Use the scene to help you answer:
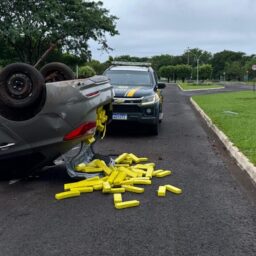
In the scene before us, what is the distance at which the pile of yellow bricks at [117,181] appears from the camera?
19.2 feet

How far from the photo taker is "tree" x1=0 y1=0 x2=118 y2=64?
28.8 m

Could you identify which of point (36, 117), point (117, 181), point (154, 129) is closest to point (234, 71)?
point (154, 129)

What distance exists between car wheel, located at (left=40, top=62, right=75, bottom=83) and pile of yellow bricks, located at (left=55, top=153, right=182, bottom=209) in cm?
147

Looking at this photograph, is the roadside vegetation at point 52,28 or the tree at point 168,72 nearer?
the roadside vegetation at point 52,28

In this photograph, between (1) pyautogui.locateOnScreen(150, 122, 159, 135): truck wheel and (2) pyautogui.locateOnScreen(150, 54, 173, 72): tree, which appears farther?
(2) pyautogui.locateOnScreen(150, 54, 173, 72): tree

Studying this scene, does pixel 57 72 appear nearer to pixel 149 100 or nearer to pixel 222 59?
pixel 149 100

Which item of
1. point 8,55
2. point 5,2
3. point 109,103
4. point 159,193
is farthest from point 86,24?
point 159,193

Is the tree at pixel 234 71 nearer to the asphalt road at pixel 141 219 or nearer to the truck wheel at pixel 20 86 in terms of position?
the asphalt road at pixel 141 219

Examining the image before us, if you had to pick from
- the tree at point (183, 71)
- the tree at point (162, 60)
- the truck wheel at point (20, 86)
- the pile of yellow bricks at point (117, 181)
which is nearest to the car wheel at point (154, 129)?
the pile of yellow bricks at point (117, 181)

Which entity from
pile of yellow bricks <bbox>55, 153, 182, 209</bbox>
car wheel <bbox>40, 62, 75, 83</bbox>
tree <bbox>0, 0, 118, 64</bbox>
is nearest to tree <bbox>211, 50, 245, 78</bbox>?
tree <bbox>0, 0, 118, 64</bbox>

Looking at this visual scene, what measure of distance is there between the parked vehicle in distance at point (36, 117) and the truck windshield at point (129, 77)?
6.21 m

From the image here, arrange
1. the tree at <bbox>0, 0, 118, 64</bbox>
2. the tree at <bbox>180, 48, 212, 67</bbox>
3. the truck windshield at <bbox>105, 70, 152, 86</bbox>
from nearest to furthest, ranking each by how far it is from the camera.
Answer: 1. the truck windshield at <bbox>105, 70, 152, 86</bbox>
2. the tree at <bbox>0, 0, 118, 64</bbox>
3. the tree at <bbox>180, 48, 212, 67</bbox>

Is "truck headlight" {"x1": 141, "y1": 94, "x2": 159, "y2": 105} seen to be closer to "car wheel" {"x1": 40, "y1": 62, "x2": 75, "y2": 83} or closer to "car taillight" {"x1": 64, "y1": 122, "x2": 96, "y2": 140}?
"car wheel" {"x1": 40, "y1": 62, "x2": 75, "y2": 83}

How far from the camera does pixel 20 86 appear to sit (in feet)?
19.3
